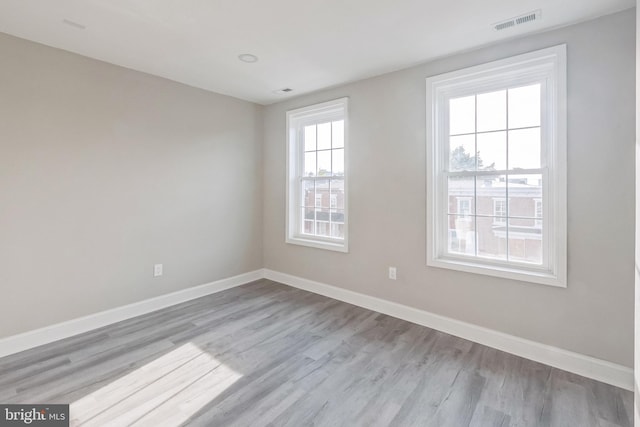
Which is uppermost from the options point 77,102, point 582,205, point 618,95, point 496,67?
point 496,67

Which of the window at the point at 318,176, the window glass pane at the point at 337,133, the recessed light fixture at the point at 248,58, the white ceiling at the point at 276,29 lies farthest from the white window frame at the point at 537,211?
the recessed light fixture at the point at 248,58

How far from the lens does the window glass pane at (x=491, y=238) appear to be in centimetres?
263

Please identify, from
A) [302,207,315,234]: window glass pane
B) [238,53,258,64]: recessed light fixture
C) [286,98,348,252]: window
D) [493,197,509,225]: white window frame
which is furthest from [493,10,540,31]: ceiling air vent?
[302,207,315,234]: window glass pane

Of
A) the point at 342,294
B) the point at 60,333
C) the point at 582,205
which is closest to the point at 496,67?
the point at 582,205

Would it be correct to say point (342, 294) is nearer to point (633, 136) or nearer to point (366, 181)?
point (366, 181)

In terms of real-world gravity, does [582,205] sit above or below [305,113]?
below

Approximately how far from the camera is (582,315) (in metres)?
2.23

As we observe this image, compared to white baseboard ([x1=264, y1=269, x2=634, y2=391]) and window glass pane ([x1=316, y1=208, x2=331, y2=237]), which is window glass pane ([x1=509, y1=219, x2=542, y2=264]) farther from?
window glass pane ([x1=316, y1=208, x2=331, y2=237])

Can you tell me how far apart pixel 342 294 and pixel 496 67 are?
2719mm

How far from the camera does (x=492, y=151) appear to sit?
2668 millimetres

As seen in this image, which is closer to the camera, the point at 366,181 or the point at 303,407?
the point at 303,407

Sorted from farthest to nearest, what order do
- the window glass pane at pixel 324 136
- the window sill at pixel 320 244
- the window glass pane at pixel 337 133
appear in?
the window glass pane at pixel 324 136 < the window glass pane at pixel 337 133 < the window sill at pixel 320 244

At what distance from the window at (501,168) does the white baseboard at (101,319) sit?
268 cm

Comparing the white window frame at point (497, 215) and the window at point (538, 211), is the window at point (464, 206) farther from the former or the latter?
the window at point (538, 211)
